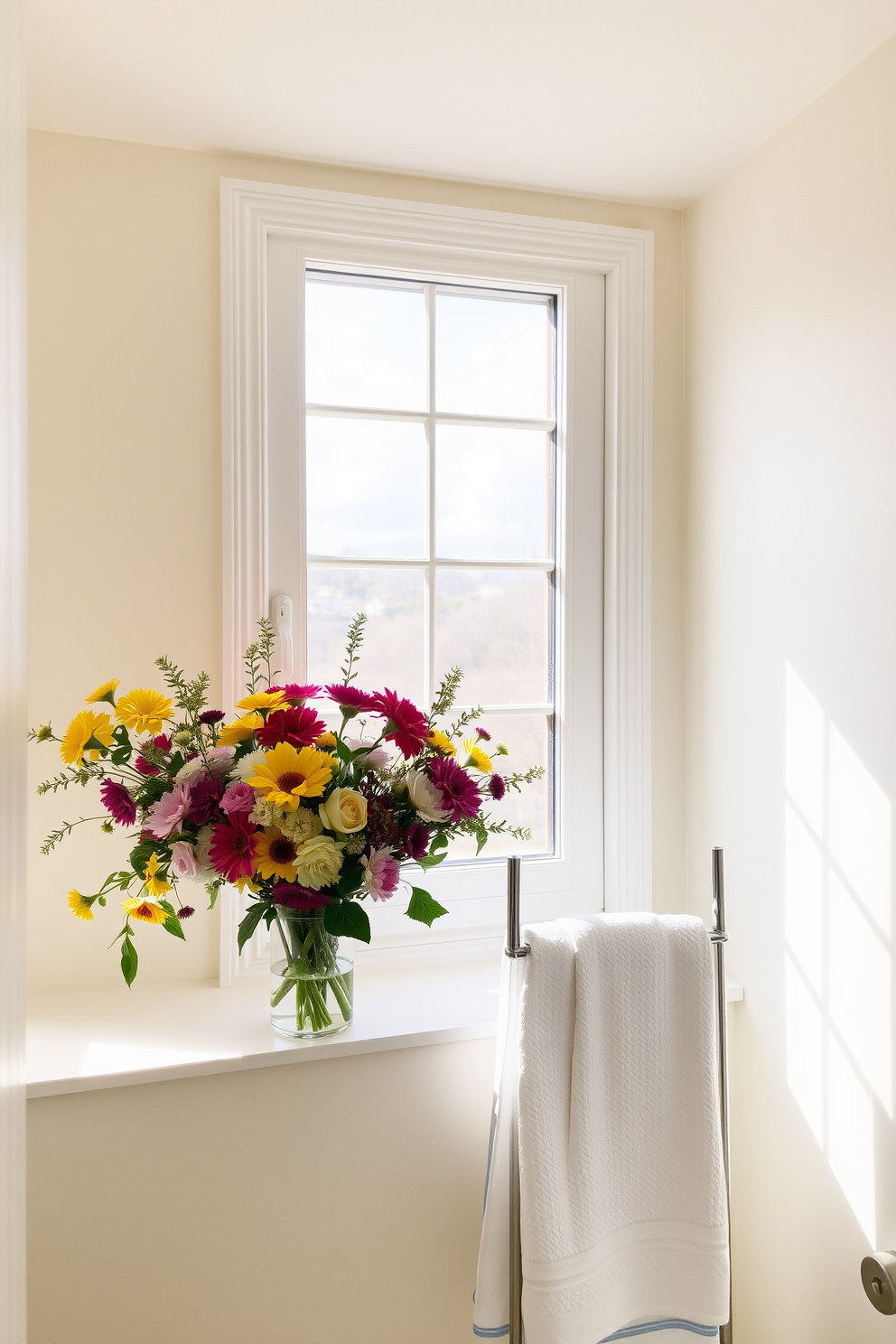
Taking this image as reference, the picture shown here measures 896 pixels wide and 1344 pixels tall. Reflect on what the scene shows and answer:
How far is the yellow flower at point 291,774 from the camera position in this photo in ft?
3.51

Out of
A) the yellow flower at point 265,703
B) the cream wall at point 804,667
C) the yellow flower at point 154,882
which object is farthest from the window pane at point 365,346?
the yellow flower at point 154,882

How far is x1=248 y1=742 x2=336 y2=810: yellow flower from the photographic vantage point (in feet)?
3.51

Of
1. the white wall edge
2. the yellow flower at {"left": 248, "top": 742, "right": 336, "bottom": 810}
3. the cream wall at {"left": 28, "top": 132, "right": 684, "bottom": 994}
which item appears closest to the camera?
the white wall edge

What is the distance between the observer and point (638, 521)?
165 cm

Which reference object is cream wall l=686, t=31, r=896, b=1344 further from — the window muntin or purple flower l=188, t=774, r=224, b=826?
purple flower l=188, t=774, r=224, b=826

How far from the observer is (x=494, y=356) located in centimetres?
164

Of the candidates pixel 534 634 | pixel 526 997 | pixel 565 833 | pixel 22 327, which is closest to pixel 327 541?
pixel 534 634

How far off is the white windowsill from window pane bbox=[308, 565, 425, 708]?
0.48m

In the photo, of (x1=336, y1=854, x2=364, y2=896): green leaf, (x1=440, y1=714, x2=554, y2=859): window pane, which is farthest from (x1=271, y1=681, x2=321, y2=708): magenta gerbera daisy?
(x1=440, y1=714, x2=554, y2=859): window pane

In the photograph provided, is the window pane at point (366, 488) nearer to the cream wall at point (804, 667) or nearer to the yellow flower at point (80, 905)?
the cream wall at point (804, 667)

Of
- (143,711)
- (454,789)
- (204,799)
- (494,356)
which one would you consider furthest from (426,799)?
(494,356)

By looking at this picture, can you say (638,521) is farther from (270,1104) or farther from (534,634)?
(270,1104)

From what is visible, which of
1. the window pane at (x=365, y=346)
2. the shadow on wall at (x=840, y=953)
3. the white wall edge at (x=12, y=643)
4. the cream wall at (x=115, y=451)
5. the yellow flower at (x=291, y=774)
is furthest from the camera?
the window pane at (x=365, y=346)

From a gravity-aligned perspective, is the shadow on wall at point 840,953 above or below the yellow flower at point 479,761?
below
